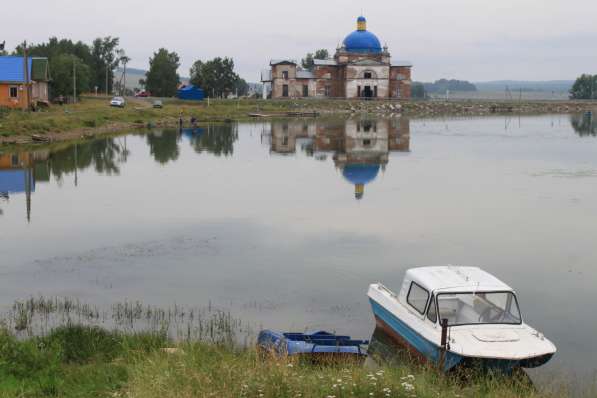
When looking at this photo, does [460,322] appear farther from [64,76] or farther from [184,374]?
[64,76]

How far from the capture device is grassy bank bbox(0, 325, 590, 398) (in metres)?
10.7

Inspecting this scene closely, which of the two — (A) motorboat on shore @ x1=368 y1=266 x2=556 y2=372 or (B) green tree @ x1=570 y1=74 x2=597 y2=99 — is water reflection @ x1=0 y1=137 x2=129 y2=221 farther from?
(B) green tree @ x1=570 y1=74 x2=597 y2=99

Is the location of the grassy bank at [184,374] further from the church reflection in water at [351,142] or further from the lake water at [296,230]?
the church reflection in water at [351,142]

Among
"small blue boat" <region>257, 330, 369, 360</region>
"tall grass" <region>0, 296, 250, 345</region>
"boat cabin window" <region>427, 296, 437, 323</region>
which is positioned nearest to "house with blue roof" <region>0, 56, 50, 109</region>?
"tall grass" <region>0, 296, 250, 345</region>

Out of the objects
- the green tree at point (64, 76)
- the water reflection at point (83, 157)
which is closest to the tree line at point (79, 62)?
the green tree at point (64, 76)

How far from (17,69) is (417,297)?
60370 millimetres

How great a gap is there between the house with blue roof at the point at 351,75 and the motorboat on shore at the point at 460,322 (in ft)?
340

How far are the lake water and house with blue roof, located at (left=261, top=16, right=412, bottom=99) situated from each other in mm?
68124

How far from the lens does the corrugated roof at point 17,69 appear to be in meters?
66.6

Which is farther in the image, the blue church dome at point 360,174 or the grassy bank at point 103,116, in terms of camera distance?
the grassy bank at point 103,116

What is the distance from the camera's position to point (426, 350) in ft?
45.9

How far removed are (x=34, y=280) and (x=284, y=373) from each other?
1092 centimetres

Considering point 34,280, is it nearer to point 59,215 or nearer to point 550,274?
point 59,215

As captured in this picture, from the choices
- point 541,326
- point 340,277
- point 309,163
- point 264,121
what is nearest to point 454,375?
point 541,326
